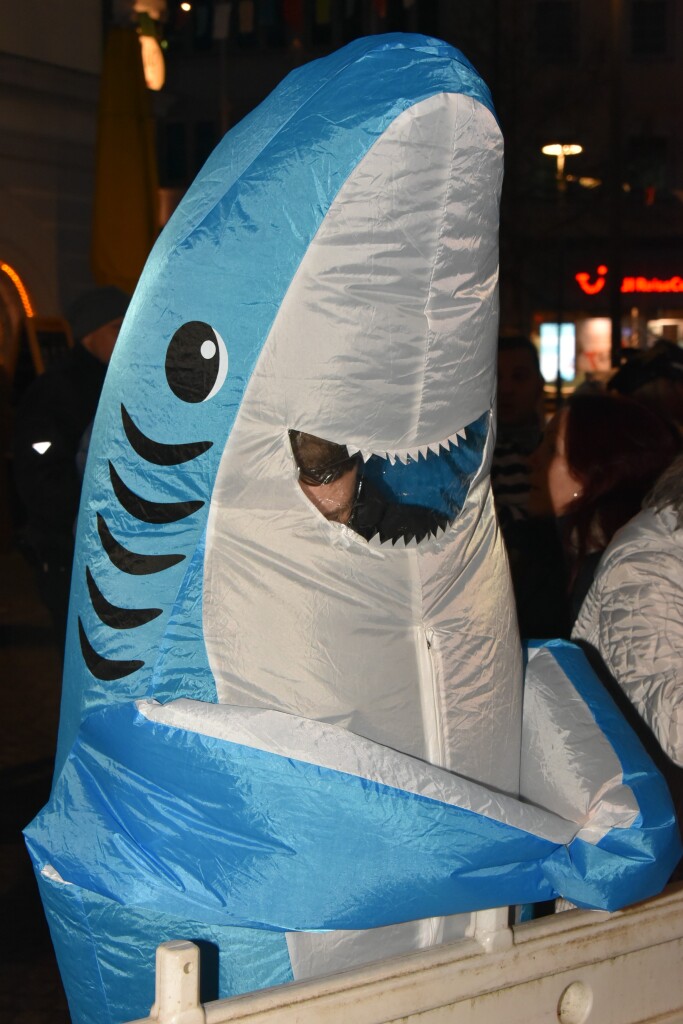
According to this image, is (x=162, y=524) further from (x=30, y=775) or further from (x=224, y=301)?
(x=30, y=775)

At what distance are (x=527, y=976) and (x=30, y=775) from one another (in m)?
3.70

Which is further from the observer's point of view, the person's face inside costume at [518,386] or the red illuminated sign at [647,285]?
the red illuminated sign at [647,285]

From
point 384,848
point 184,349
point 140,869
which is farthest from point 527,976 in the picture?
point 184,349

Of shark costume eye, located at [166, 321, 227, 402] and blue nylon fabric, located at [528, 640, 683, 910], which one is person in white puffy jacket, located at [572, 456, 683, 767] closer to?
blue nylon fabric, located at [528, 640, 683, 910]

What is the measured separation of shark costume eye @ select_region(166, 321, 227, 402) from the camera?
5.79 feet

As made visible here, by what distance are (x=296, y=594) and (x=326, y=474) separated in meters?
0.18

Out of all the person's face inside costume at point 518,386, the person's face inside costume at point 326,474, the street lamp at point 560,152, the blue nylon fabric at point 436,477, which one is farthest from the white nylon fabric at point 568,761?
the street lamp at point 560,152

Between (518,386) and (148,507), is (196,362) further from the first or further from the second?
(518,386)

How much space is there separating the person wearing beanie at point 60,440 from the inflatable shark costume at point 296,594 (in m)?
2.57

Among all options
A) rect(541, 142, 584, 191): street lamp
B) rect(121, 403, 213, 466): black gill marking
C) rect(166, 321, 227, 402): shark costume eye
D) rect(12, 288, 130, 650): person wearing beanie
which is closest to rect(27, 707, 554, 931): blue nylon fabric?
rect(121, 403, 213, 466): black gill marking

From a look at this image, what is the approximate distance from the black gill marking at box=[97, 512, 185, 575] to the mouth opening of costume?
0.72ft

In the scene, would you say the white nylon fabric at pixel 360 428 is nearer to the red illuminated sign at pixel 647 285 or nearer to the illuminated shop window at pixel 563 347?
the red illuminated sign at pixel 647 285

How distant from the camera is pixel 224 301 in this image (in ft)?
5.78

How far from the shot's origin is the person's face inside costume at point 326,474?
178cm
